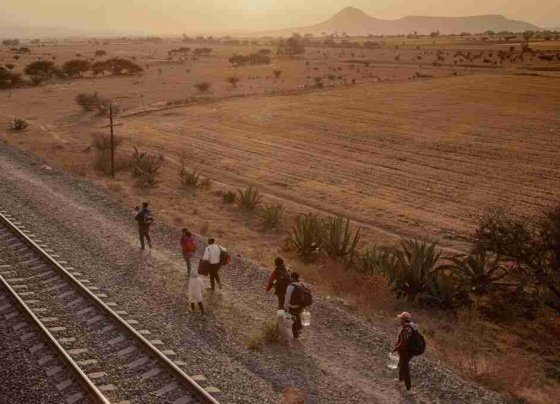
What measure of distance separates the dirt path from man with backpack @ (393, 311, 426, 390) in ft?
1.33

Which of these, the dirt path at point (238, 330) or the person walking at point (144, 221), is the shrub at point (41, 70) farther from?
the person walking at point (144, 221)

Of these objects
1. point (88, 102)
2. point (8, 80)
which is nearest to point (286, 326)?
point (88, 102)

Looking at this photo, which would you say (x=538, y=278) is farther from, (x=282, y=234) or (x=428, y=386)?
(x=282, y=234)

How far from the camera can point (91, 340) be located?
33.9ft

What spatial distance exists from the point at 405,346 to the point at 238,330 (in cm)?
342

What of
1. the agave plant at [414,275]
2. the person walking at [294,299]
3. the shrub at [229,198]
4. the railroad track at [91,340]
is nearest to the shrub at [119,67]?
the shrub at [229,198]

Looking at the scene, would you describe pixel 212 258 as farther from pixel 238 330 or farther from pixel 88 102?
pixel 88 102

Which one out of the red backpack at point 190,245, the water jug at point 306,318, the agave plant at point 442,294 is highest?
the red backpack at point 190,245

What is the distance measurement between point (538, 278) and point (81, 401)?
9.71 m

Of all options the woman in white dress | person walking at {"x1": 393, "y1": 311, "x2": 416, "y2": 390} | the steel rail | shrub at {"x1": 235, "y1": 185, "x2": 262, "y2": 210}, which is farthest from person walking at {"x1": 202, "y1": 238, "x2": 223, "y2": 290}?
shrub at {"x1": 235, "y1": 185, "x2": 262, "y2": 210}

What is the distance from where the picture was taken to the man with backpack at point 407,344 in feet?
29.4

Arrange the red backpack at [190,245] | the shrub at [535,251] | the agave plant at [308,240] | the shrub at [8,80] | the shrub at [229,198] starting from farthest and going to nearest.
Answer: the shrub at [8,80]
the shrub at [229,198]
the agave plant at [308,240]
the red backpack at [190,245]
the shrub at [535,251]

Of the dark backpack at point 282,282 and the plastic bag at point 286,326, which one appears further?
the dark backpack at point 282,282

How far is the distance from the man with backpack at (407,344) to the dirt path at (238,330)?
41cm
